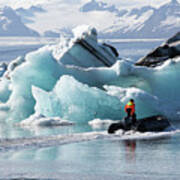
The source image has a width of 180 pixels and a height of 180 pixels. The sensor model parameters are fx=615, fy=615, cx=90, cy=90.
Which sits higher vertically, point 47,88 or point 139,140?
point 47,88

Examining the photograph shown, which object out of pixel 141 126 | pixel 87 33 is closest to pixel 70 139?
pixel 141 126

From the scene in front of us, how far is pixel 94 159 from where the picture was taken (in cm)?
1224

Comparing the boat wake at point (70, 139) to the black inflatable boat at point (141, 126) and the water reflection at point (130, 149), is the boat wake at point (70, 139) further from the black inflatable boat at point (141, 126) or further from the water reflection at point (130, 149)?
the water reflection at point (130, 149)

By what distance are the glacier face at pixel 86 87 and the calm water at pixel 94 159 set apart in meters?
8.81

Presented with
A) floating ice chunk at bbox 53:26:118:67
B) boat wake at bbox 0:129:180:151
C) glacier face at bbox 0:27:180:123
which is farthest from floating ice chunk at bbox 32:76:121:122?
boat wake at bbox 0:129:180:151

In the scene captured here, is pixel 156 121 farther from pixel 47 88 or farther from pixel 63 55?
pixel 63 55

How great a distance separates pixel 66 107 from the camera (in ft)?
85.4

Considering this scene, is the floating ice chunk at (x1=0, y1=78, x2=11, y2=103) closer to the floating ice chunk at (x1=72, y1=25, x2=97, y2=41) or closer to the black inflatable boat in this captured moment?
the floating ice chunk at (x1=72, y1=25, x2=97, y2=41)

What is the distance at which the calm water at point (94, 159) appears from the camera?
10250mm

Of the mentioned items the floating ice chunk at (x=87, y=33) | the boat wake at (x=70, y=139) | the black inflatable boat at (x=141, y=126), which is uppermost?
the floating ice chunk at (x=87, y=33)

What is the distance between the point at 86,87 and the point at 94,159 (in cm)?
1295

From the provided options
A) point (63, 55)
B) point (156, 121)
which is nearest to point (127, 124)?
point (156, 121)

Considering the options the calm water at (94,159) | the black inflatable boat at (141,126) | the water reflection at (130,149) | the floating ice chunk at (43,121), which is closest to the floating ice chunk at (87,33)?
the floating ice chunk at (43,121)

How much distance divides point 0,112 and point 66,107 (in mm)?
9800
